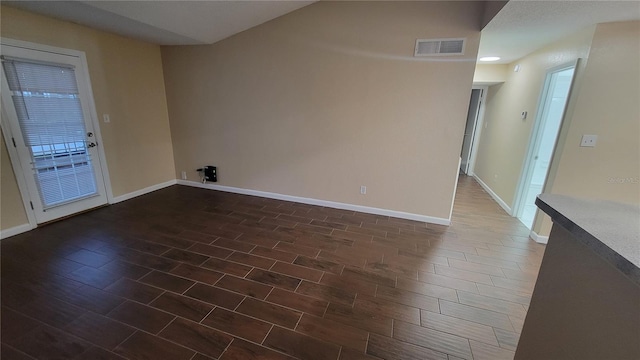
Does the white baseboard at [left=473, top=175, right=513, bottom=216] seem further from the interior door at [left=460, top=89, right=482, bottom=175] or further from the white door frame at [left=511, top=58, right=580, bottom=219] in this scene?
the interior door at [left=460, top=89, right=482, bottom=175]

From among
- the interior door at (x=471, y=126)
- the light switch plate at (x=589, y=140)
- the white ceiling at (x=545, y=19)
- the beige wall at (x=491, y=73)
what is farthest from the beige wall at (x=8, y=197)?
the interior door at (x=471, y=126)

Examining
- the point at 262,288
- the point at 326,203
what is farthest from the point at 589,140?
the point at 262,288

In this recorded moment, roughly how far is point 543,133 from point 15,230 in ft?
21.0

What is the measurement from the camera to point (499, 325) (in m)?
1.77

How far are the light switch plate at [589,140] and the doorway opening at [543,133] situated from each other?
42 cm

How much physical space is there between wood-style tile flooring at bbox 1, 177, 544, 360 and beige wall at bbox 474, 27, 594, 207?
1090 mm

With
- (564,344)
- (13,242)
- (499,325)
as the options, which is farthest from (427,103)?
(13,242)

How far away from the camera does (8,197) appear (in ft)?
8.93

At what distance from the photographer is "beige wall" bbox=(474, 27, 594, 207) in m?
2.74

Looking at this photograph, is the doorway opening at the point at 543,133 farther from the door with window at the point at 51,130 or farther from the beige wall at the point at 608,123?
the door with window at the point at 51,130

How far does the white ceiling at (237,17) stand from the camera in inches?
84.0

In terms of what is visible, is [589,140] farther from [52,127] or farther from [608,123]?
[52,127]

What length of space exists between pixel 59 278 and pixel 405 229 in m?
3.44

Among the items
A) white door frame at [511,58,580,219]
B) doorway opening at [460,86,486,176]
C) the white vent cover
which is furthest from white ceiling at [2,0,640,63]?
doorway opening at [460,86,486,176]
